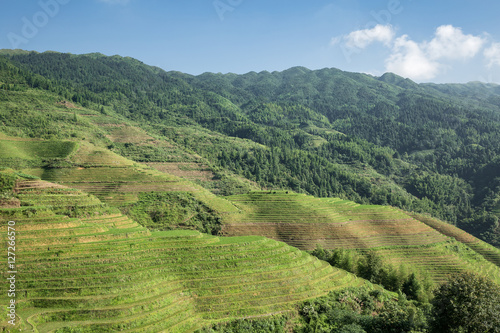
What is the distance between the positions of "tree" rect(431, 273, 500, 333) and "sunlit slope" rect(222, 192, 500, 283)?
143ft

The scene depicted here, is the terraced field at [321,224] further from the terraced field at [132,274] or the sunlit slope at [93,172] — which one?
the terraced field at [132,274]

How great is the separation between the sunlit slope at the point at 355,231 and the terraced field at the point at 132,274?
1256 inches

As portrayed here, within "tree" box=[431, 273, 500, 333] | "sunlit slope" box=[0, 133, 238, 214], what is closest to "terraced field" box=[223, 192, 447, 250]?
"sunlit slope" box=[0, 133, 238, 214]

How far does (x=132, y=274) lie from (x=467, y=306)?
36.0 meters

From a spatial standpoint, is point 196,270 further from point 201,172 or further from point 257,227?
point 201,172

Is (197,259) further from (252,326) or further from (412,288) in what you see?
(412,288)

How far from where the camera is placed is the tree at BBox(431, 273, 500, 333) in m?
34.3

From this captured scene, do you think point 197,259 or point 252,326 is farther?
point 197,259

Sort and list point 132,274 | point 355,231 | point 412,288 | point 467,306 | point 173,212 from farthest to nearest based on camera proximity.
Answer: point 355,231 < point 173,212 < point 412,288 < point 132,274 < point 467,306

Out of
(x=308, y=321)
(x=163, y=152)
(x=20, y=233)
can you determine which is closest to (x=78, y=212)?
(x=20, y=233)

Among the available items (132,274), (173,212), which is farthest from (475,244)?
(132,274)

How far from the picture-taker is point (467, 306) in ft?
115

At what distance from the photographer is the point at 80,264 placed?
125ft

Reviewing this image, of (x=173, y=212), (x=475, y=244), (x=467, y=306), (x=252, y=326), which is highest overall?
(x=467, y=306)
